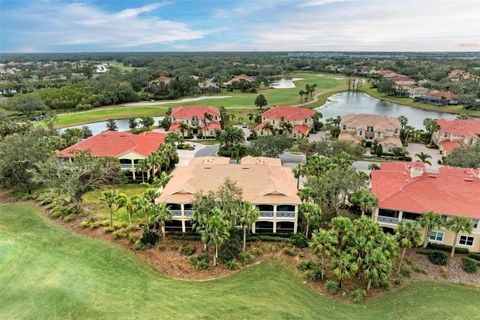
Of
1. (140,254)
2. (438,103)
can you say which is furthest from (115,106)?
(438,103)

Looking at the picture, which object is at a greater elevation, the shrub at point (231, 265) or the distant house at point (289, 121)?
the distant house at point (289, 121)

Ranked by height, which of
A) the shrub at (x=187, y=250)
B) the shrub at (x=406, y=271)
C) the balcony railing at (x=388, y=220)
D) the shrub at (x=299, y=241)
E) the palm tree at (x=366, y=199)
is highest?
the palm tree at (x=366, y=199)

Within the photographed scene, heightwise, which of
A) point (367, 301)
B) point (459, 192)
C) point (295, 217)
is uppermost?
point (459, 192)

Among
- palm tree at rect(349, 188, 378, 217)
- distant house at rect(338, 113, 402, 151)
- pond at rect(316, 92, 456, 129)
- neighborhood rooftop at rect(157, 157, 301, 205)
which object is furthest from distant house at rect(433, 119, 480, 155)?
neighborhood rooftop at rect(157, 157, 301, 205)

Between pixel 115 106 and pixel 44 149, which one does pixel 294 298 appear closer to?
pixel 44 149

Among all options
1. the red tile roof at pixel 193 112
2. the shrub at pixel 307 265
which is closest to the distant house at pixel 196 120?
the red tile roof at pixel 193 112

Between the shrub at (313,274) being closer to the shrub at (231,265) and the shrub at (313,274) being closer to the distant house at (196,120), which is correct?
the shrub at (231,265)

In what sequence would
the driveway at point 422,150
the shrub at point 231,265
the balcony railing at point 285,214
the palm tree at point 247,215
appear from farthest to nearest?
1. the driveway at point 422,150
2. the balcony railing at point 285,214
3. the palm tree at point 247,215
4. the shrub at point 231,265
